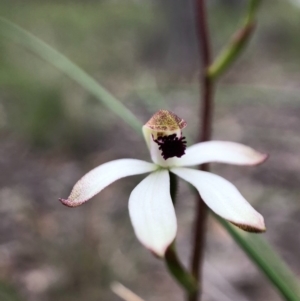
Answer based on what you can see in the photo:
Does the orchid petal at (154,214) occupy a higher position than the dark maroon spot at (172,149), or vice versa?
the dark maroon spot at (172,149)

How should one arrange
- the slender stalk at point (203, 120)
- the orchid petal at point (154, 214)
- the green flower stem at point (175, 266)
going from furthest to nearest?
1. the slender stalk at point (203, 120)
2. the green flower stem at point (175, 266)
3. the orchid petal at point (154, 214)

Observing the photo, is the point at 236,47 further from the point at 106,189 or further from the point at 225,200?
the point at 106,189

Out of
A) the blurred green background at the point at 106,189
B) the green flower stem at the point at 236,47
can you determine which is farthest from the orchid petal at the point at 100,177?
the blurred green background at the point at 106,189

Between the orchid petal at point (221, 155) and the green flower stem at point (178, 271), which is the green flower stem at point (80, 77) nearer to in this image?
the orchid petal at point (221, 155)

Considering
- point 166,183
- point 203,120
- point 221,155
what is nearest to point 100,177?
point 166,183

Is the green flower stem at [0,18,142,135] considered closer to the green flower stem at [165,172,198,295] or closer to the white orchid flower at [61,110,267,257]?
the white orchid flower at [61,110,267,257]

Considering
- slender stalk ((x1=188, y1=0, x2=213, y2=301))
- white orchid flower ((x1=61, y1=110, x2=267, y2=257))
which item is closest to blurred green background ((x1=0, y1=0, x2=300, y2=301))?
slender stalk ((x1=188, y1=0, x2=213, y2=301))
